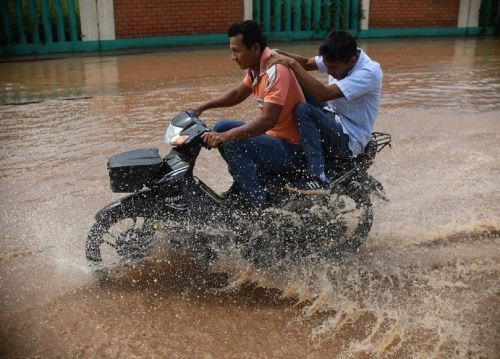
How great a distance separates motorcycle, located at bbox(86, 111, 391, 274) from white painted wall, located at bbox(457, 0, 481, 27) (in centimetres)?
1700

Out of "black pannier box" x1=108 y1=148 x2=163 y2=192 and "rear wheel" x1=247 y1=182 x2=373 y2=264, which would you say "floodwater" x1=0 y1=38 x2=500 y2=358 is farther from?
"black pannier box" x1=108 y1=148 x2=163 y2=192

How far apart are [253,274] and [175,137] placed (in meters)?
1.08

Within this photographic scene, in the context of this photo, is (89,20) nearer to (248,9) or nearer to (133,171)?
(248,9)

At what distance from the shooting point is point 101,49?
14672 millimetres

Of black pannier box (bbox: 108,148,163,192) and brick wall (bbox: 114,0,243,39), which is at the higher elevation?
brick wall (bbox: 114,0,243,39)

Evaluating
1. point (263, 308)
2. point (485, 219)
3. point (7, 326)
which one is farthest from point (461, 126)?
point (7, 326)

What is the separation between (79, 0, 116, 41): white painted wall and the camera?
1414 centimetres

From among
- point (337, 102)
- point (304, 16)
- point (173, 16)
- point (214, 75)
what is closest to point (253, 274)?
point (337, 102)

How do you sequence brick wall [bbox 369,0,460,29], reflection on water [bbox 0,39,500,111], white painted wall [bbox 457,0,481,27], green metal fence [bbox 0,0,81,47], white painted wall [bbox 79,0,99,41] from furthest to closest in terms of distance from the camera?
1. white painted wall [bbox 457,0,481,27]
2. brick wall [bbox 369,0,460,29]
3. white painted wall [bbox 79,0,99,41]
4. green metal fence [bbox 0,0,81,47]
5. reflection on water [bbox 0,39,500,111]

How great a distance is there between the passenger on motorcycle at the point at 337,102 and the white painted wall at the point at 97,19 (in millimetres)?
11742

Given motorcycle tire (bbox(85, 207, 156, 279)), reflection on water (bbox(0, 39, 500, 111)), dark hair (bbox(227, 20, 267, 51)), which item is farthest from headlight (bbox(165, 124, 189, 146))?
reflection on water (bbox(0, 39, 500, 111))

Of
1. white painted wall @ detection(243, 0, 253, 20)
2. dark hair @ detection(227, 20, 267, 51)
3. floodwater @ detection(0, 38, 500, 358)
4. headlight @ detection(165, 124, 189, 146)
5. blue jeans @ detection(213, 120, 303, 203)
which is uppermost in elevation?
dark hair @ detection(227, 20, 267, 51)

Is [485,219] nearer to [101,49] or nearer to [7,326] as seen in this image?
[7,326]

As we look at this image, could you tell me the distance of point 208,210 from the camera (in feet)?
12.2
